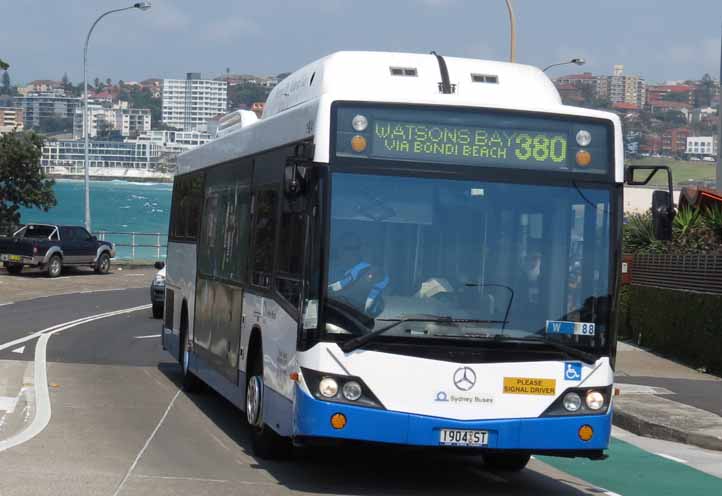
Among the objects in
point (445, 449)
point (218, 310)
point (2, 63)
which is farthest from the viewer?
point (2, 63)

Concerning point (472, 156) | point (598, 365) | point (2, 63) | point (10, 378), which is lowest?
point (10, 378)

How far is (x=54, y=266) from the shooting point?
43688mm

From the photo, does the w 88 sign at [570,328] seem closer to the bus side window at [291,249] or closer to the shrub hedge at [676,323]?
the bus side window at [291,249]

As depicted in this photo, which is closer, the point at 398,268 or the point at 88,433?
the point at 398,268

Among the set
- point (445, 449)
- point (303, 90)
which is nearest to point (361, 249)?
point (445, 449)

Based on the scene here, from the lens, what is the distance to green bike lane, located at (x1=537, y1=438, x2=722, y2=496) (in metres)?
11.2

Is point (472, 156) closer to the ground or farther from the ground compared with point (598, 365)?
farther from the ground

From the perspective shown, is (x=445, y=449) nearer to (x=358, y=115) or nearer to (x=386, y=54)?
(x=358, y=115)

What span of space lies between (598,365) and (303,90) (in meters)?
3.59

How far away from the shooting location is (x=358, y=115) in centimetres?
987

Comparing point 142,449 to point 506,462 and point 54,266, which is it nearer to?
point 506,462

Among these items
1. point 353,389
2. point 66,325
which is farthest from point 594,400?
point 66,325

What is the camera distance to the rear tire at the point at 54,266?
143 feet

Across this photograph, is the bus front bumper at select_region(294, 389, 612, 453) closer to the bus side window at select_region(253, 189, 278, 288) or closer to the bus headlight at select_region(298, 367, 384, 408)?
the bus headlight at select_region(298, 367, 384, 408)
